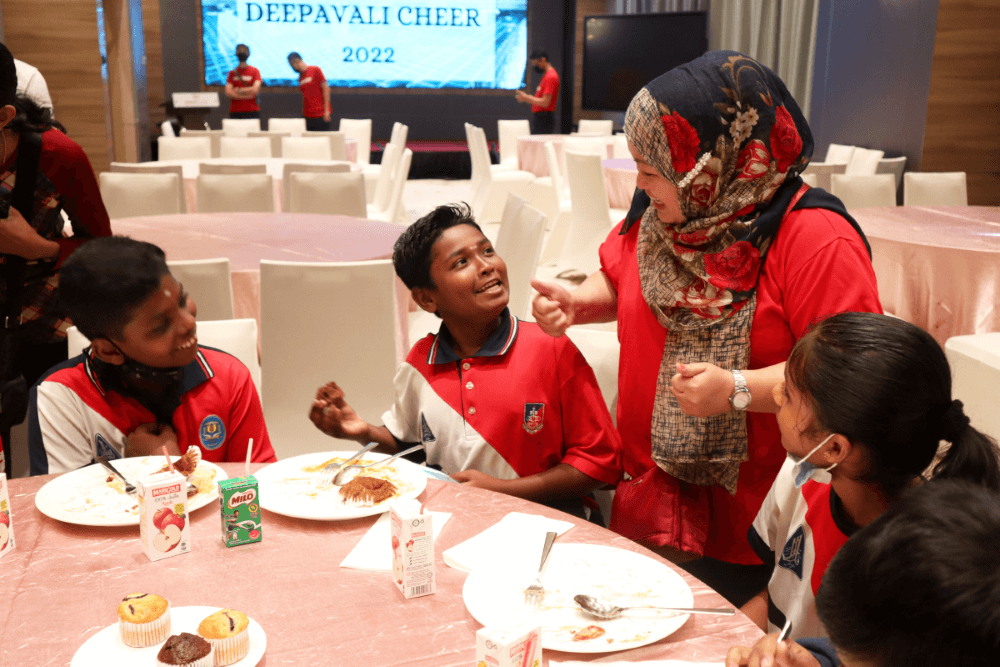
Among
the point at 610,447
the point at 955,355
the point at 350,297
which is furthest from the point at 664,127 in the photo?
the point at 350,297

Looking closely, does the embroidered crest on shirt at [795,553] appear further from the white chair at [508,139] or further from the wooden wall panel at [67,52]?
the white chair at [508,139]

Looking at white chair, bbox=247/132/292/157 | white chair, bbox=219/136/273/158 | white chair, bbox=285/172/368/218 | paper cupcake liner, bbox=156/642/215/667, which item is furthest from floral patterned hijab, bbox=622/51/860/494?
white chair, bbox=247/132/292/157

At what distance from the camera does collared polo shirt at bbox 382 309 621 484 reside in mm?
→ 1942

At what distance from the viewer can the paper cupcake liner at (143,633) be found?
1055 millimetres

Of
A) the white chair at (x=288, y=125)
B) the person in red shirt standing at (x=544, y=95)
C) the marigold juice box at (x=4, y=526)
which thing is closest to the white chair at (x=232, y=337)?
the marigold juice box at (x=4, y=526)

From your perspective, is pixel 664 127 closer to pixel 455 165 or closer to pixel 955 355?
pixel 955 355

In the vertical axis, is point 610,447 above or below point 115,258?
below

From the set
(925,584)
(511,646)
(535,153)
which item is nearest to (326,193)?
(535,153)

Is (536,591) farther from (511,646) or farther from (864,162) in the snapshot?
(864,162)

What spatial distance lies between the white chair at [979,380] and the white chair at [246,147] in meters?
6.95

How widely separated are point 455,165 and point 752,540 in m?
11.9

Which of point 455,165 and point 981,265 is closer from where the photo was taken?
point 981,265

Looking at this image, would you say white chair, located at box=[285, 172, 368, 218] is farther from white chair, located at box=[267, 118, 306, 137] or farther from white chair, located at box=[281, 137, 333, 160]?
white chair, located at box=[267, 118, 306, 137]

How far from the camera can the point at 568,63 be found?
49.9ft
